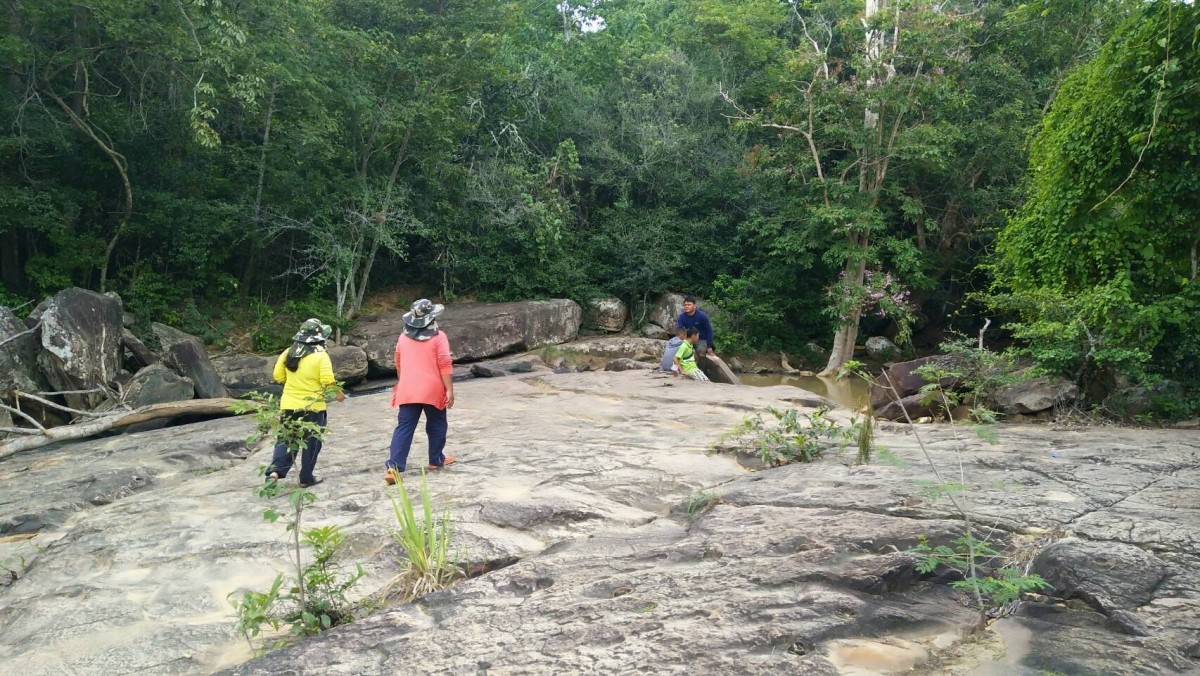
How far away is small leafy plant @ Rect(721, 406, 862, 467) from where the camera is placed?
20.4 ft

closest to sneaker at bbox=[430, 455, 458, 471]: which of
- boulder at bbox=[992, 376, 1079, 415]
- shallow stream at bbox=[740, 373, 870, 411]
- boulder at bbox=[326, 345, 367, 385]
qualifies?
boulder at bbox=[992, 376, 1079, 415]

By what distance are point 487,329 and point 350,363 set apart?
358 cm

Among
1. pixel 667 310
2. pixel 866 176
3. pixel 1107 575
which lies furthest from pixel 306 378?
pixel 667 310

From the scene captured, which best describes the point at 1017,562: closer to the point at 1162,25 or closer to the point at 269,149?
the point at 1162,25

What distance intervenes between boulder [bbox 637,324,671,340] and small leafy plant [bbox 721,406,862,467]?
1499 centimetres

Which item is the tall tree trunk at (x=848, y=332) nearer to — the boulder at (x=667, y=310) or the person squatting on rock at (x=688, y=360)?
the boulder at (x=667, y=310)

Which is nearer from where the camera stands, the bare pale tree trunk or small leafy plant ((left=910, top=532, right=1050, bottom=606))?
small leafy plant ((left=910, top=532, right=1050, bottom=606))

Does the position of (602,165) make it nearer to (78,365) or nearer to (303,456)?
(78,365)

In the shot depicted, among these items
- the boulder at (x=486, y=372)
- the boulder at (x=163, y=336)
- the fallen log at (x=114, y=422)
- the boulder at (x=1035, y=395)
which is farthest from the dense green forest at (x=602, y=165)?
the fallen log at (x=114, y=422)

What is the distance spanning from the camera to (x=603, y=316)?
2242cm

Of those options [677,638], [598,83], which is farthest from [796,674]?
[598,83]

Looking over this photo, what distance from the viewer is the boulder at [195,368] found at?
13.2 meters

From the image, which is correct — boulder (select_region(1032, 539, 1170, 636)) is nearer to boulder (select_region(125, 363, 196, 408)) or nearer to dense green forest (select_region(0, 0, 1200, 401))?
dense green forest (select_region(0, 0, 1200, 401))

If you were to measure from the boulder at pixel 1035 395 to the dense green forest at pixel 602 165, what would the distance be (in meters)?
0.26
